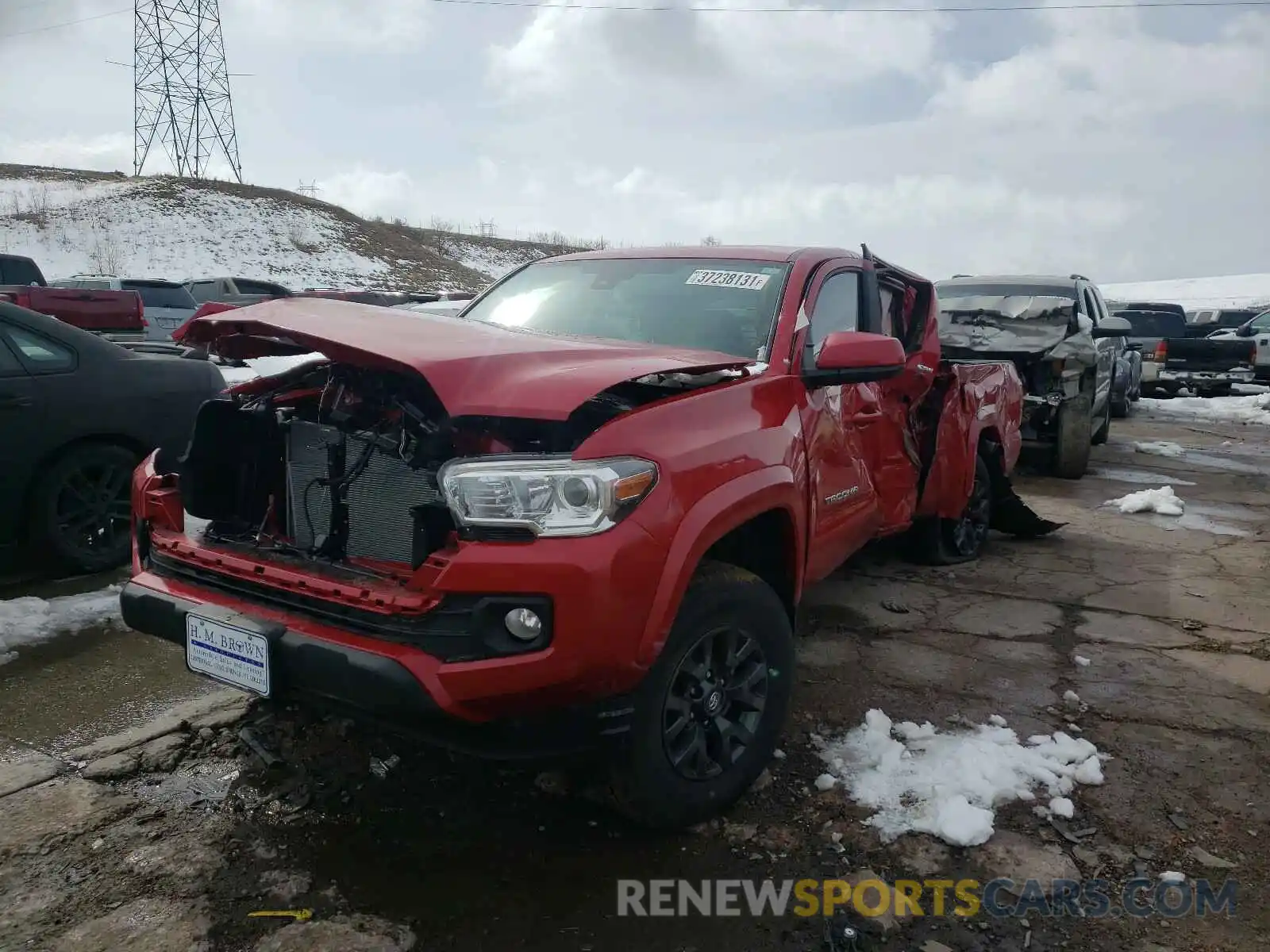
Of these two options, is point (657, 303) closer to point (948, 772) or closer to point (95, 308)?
point (948, 772)

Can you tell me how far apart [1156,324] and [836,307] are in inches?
662

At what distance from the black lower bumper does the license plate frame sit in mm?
24

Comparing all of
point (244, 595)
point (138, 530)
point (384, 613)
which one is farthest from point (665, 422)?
point (138, 530)

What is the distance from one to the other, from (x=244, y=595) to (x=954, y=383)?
12.5 feet

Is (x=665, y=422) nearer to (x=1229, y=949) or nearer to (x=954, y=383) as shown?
(x=1229, y=949)

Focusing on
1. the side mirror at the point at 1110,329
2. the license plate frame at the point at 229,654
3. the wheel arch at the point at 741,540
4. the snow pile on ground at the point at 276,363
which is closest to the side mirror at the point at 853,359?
the wheel arch at the point at 741,540

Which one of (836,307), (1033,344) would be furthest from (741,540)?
(1033,344)

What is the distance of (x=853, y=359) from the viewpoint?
3.21m

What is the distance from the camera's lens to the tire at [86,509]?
15.4ft

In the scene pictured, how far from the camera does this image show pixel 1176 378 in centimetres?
1560

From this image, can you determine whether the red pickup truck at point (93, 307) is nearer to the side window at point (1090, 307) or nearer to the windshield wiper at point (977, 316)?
the windshield wiper at point (977, 316)

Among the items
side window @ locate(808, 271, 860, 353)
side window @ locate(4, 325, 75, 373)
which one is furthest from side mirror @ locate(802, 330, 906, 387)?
side window @ locate(4, 325, 75, 373)

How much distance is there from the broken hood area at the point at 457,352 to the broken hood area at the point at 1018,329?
19.2 ft

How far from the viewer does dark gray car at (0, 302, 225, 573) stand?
463 centimetres
